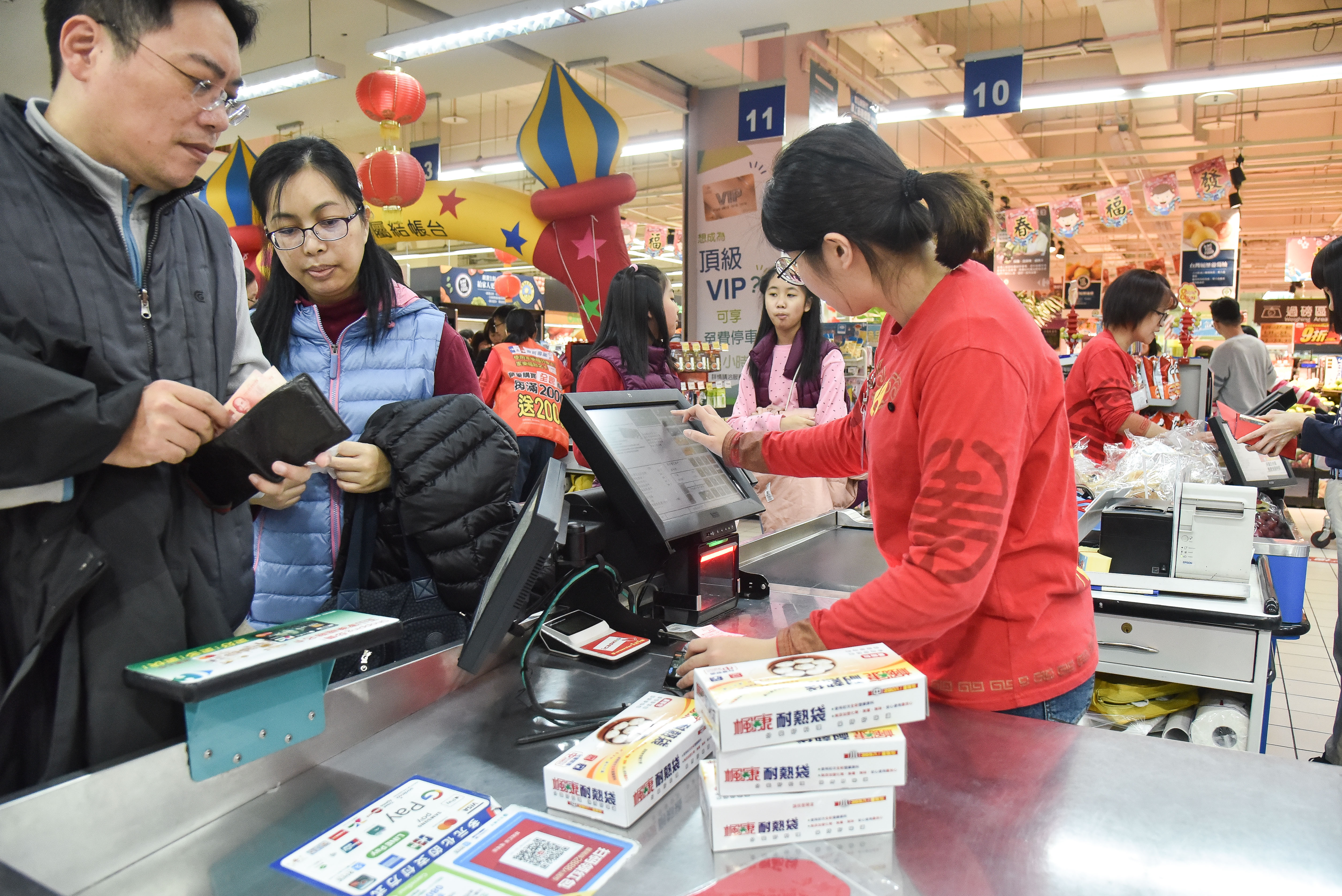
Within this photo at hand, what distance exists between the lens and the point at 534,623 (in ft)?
4.92

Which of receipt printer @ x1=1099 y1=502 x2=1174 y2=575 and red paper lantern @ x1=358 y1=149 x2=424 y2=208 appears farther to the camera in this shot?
red paper lantern @ x1=358 y1=149 x2=424 y2=208

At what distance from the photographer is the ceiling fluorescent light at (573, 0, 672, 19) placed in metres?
5.22

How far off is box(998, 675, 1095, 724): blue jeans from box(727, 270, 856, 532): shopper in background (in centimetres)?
216

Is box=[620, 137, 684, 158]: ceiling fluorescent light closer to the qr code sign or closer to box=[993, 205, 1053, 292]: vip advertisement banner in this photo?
box=[993, 205, 1053, 292]: vip advertisement banner

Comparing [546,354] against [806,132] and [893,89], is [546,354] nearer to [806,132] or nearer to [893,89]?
[806,132]

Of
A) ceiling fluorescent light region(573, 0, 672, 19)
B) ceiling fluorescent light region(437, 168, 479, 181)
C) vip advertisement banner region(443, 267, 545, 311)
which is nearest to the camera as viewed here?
ceiling fluorescent light region(573, 0, 672, 19)

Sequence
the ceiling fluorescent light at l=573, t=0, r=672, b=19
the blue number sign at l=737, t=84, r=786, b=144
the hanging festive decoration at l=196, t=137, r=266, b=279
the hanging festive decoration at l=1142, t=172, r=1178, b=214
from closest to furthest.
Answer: the ceiling fluorescent light at l=573, t=0, r=672, b=19 < the blue number sign at l=737, t=84, r=786, b=144 < the hanging festive decoration at l=196, t=137, r=266, b=279 < the hanging festive decoration at l=1142, t=172, r=1178, b=214

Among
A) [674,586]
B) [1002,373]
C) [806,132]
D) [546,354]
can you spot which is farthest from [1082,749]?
[546,354]

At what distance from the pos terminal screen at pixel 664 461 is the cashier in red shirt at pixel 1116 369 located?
9.99 ft

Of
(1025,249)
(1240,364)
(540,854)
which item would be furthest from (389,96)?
(1025,249)

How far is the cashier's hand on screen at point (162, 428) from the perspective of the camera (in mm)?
977

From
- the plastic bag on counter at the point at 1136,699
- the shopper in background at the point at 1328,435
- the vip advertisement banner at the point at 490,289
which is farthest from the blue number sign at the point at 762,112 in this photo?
the plastic bag on counter at the point at 1136,699

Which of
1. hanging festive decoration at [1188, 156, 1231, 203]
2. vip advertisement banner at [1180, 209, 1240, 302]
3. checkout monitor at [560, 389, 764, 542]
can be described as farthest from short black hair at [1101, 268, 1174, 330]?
vip advertisement banner at [1180, 209, 1240, 302]

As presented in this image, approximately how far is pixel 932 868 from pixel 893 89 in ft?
37.8
